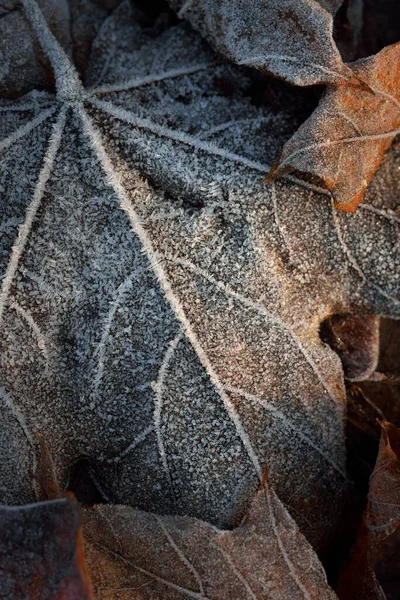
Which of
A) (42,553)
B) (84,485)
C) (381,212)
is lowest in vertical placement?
(84,485)

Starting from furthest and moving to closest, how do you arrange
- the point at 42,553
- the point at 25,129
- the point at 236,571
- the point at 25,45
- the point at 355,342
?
the point at 355,342, the point at 25,45, the point at 25,129, the point at 236,571, the point at 42,553

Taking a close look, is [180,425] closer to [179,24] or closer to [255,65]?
[255,65]

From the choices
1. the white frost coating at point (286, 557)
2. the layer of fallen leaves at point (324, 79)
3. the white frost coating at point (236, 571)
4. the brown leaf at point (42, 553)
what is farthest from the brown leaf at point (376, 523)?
the brown leaf at point (42, 553)

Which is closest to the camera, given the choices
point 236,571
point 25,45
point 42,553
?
point 42,553

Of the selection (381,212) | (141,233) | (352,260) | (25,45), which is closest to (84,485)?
(141,233)

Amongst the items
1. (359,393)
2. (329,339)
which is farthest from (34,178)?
(359,393)

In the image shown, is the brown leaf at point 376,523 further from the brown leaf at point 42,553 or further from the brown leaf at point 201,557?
the brown leaf at point 42,553

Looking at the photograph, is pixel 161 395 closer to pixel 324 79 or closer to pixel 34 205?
pixel 34 205
